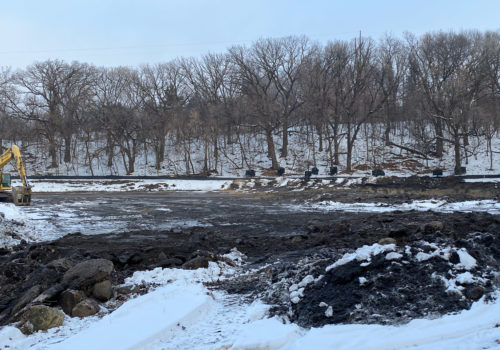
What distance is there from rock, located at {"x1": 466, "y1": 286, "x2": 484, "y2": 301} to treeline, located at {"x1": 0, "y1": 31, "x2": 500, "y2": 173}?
135ft

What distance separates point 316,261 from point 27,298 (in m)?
5.25

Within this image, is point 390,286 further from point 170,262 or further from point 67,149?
point 67,149

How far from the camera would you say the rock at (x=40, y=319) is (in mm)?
6000

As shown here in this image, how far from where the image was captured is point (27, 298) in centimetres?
692

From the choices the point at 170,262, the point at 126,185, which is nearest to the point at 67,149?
the point at 126,185

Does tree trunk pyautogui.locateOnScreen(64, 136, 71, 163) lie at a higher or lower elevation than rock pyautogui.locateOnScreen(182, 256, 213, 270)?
higher

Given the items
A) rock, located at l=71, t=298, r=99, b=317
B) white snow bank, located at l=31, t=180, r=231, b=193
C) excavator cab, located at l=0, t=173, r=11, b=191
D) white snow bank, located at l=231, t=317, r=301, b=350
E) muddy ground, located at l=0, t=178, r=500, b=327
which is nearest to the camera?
white snow bank, located at l=231, t=317, r=301, b=350

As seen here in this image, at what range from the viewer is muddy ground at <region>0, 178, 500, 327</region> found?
5910 mm

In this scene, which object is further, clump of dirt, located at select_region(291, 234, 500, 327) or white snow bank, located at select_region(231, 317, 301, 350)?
clump of dirt, located at select_region(291, 234, 500, 327)

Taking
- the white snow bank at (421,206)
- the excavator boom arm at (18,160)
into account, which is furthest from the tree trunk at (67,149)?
the white snow bank at (421,206)

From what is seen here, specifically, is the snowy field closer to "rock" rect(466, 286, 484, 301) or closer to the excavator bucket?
"rock" rect(466, 286, 484, 301)

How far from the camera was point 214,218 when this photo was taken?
20219 millimetres

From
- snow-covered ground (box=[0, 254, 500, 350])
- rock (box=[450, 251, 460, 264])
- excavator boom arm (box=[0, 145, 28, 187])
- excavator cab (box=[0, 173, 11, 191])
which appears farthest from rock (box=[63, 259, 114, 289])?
excavator cab (box=[0, 173, 11, 191])

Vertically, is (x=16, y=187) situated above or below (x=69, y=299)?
above
